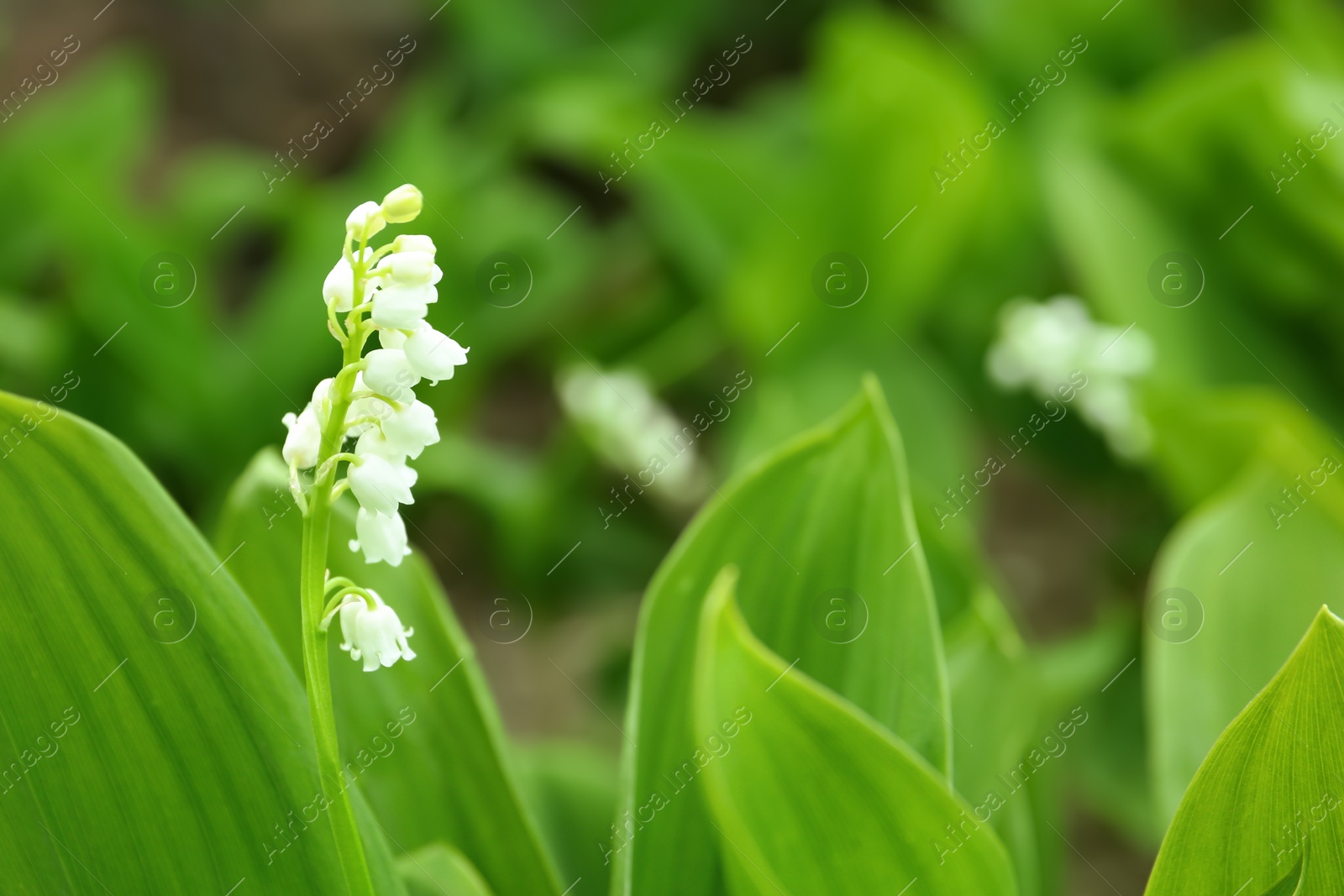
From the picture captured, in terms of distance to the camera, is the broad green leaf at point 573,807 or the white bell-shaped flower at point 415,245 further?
the broad green leaf at point 573,807

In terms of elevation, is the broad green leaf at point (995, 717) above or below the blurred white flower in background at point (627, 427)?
below

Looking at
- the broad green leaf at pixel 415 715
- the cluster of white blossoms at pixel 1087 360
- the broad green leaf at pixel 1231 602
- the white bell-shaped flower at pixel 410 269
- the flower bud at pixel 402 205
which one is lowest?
the broad green leaf at pixel 1231 602

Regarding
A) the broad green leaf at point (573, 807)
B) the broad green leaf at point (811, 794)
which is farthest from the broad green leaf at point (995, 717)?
the broad green leaf at point (573, 807)

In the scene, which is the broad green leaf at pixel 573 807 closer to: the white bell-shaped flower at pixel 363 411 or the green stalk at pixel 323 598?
the green stalk at pixel 323 598

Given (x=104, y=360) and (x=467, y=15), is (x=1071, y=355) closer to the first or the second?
(x=104, y=360)

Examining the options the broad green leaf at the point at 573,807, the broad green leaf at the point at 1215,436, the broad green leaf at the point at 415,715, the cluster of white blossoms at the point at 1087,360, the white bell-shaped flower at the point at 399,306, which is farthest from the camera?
the cluster of white blossoms at the point at 1087,360

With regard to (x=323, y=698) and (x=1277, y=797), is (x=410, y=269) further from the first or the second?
(x=1277, y=797)

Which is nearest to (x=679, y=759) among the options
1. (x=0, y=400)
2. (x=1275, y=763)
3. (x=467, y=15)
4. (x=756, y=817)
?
(x=756, y=817)
